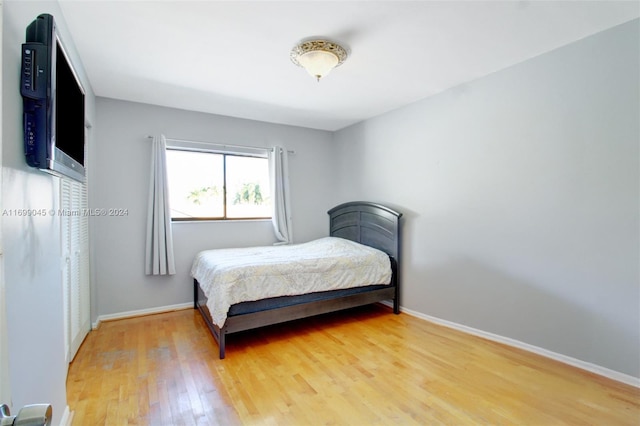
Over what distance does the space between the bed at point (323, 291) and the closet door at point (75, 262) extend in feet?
3.30

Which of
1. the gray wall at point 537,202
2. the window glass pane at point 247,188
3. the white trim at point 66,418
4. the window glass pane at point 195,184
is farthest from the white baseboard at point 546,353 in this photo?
the white trim at point 66,418

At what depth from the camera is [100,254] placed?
3.34m

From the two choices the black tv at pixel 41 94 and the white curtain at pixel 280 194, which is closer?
the black tv at pixel 41 94

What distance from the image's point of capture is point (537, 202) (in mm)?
2539

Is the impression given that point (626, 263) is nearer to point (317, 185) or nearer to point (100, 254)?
point (317, 185)

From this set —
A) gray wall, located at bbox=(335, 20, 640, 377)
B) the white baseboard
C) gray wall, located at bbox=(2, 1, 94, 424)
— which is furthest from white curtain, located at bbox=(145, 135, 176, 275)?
the white baseboard

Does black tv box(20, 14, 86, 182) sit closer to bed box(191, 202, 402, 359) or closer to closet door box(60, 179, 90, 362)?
closet door box(60, 179, 90, 362)

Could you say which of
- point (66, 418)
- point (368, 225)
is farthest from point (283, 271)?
point (66, 418)

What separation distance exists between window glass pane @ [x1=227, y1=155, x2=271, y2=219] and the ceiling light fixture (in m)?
2.07

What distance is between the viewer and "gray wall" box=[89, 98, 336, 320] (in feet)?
11.0

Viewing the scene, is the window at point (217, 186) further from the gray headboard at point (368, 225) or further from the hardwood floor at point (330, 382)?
the hardwood floor at point (330, 382)

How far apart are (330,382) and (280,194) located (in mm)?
2638

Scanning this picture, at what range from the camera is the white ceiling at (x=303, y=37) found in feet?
6.30

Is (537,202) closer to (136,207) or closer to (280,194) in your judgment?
(280,194)
